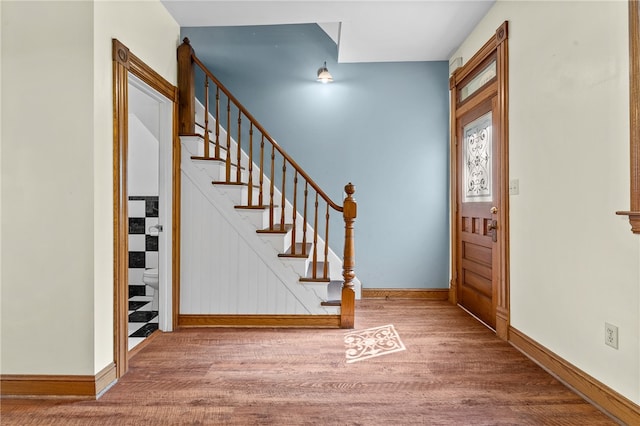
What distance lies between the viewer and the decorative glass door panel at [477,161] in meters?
3.21

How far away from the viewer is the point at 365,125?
13.3 feet

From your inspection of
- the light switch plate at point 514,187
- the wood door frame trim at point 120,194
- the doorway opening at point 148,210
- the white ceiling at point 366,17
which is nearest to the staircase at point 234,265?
the doorway opening at point 148,210

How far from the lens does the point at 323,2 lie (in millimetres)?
2867

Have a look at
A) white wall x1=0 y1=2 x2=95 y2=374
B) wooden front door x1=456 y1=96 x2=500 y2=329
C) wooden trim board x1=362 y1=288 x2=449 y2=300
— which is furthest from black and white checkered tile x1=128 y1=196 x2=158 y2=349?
wooden front door x1=456 y1=96 x2=500 y2=329

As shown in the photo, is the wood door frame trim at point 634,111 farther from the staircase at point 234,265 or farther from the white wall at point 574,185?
the staircase at point 234,265

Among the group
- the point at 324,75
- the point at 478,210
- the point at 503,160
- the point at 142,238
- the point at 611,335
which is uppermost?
the point at 324,75

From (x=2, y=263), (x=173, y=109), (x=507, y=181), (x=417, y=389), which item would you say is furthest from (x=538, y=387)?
(x=173, y=109)

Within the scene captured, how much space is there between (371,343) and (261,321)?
93cm

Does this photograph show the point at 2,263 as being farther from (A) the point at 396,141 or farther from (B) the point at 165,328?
(A) the point at 396,141

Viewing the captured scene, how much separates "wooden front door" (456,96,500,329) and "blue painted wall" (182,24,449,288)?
30 cm

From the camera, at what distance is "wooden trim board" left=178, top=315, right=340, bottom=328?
309 centimetres

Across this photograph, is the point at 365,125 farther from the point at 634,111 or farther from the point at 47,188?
the point at 47,188

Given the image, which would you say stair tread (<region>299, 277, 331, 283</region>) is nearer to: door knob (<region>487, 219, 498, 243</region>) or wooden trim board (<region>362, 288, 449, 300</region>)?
wooden trim board (<region>362, 288, 449, 300</region>)

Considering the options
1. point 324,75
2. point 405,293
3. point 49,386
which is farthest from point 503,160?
point 49,386
